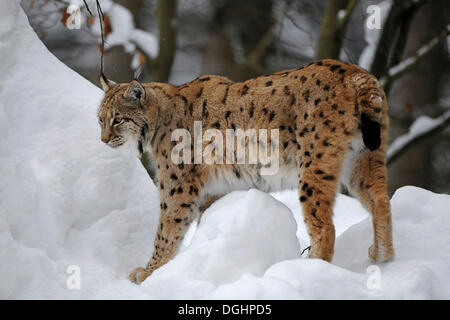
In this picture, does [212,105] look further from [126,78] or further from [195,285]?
[126,78]

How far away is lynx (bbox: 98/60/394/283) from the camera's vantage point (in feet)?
15.0

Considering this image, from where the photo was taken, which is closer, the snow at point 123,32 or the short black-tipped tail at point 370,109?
the short black-tipped tail at point 370,109

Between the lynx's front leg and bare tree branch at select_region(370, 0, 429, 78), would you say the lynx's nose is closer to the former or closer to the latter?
the lynx's front leg


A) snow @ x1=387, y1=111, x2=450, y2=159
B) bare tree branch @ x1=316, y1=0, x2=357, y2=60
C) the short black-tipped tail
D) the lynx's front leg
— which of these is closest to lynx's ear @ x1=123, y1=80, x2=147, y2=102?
the lynx's front leg

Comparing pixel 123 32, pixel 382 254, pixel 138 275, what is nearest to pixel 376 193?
pixel 382 254

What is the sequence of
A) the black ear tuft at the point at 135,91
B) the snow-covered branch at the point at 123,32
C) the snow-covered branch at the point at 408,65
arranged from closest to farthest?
the black ear tuft at the point at 135,91
the snow-covered branch at the point at 123,32
the snow-covered branch at the point at 408,65

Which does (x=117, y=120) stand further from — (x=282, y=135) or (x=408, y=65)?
(x=408, y=65)

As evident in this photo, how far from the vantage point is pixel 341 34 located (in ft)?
27.1

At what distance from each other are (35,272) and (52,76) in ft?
6.85

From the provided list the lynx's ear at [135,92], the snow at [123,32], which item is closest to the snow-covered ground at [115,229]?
the lynx's ear at [135,92]

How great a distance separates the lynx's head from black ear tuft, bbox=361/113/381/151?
6.28 feet

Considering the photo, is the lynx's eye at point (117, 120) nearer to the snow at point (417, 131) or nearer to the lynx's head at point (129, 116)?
the lynx's head at point (129, 116)

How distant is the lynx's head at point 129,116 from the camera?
5.37 m
